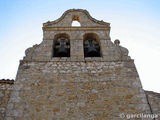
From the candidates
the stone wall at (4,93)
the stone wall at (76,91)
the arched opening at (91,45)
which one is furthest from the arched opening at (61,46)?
the stone wall at (4,93)

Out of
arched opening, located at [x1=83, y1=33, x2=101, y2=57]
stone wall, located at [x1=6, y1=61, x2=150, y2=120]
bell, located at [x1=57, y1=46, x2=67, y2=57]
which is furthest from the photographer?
arched opening, located at [x1=83, y1=33, x2=101, y2=57]

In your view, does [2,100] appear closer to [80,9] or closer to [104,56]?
[104,56]

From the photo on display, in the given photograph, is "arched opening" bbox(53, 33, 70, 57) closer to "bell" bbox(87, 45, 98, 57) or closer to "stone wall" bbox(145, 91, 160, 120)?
"bell" bbox(87, 45, 98, 57)

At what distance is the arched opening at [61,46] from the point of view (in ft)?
24.1

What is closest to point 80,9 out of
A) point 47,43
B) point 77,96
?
point 47,43

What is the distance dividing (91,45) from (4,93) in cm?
342

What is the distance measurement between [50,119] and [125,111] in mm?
1834

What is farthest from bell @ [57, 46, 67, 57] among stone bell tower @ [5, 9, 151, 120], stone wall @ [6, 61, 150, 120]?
stone wall @ [6, 61, 150, 120]

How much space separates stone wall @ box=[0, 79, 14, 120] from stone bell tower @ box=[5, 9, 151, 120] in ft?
0.75

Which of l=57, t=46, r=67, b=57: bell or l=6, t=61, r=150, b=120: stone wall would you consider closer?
l=6, t=61, r=150, b=120: stone wall

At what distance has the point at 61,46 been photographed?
7625 millimetres

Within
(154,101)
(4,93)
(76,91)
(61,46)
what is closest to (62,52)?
(61,46)

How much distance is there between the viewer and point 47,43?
757cm

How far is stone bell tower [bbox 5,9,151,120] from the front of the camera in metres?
5.22
